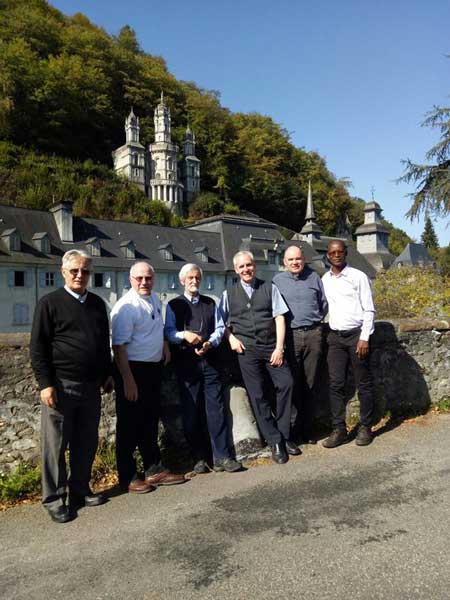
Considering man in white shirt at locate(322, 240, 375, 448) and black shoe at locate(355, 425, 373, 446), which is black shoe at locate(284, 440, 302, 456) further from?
black shoe at locate(355, 425, 373, 446)

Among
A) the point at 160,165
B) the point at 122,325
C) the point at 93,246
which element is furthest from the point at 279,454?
the point at 160,165

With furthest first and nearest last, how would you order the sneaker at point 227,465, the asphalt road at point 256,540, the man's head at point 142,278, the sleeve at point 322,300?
1. the sleeve at point 322,300
2. the sneaker at point 227,465
3. the man's head at point 142,278
4. the asphalt road at point 256,540

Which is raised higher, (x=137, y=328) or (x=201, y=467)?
(x=137, y=328)

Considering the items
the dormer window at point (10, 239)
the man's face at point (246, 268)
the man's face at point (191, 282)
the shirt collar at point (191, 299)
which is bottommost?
the shirt collar at point (191, 299)

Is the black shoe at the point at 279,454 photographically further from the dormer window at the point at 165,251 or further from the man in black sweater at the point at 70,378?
the dormer window at the point at 165,251

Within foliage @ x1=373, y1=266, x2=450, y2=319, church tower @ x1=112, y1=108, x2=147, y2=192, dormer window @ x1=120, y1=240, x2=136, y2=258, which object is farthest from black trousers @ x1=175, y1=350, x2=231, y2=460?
church tower @ x1=112, y1=108, x2=147, y2=192

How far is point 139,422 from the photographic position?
179 inches

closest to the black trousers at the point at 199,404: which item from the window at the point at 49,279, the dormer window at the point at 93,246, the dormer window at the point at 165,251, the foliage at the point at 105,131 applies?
the window at the point at 49,279

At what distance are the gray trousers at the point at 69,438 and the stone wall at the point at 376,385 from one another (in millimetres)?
605

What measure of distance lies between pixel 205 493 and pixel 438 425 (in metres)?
3.43

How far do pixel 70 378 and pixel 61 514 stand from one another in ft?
3.58

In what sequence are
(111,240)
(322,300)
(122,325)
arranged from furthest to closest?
(111,240), (322,300), (122,325)

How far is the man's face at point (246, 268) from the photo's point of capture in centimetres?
510

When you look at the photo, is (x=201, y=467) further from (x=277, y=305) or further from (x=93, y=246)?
(x=93, y=246)
